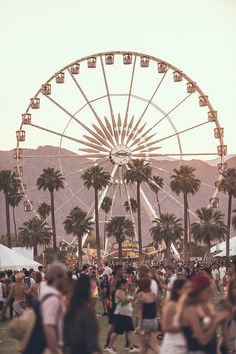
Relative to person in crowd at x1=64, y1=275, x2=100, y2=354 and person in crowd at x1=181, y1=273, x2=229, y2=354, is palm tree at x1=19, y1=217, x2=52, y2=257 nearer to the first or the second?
person in crowd at x1=64, y1=275, x2=100, y2=354

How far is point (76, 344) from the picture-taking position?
9.70 m

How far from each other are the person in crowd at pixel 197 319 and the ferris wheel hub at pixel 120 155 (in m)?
65.6

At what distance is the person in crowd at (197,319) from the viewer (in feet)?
29.5

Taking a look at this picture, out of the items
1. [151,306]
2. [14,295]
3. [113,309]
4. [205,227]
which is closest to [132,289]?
[14,295]

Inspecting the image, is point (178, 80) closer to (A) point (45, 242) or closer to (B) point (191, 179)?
(B) point (191, 179)

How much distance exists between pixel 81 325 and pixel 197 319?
1.31 meters

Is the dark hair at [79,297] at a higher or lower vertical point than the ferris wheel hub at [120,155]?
lower

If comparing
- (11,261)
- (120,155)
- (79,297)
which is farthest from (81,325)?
(120,155)

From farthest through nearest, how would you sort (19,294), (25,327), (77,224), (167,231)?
(167,231), (77,224), (19,294), (25,327)

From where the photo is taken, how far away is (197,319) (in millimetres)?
8898

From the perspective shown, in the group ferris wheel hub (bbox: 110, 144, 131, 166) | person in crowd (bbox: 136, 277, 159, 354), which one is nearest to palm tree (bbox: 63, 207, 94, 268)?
ferris wheel hub (bbox: 110, 144, 131, 166)

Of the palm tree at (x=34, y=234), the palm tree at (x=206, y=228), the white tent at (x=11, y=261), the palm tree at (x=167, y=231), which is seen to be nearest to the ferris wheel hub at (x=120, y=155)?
the white tent at (x=11, y=261)

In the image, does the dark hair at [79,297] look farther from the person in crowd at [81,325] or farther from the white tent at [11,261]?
the white tent at [11,261]

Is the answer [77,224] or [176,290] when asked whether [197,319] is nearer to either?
[176,290]
